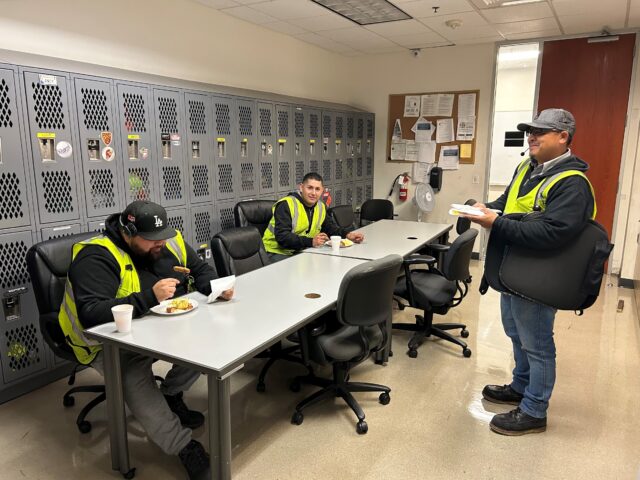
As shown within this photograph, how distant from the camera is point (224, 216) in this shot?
424 centimetres

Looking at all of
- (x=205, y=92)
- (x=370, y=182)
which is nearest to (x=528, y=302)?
(x=205, y=92)

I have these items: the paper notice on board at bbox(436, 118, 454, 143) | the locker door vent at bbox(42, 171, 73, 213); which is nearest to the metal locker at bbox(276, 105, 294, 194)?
the locker door vent at bbox(42, 171, 73, 213)

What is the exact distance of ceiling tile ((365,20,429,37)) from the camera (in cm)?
487

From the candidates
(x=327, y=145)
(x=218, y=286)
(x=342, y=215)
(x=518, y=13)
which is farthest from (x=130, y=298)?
(x=518, y=13)

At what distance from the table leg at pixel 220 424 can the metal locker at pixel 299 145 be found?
3555 mm

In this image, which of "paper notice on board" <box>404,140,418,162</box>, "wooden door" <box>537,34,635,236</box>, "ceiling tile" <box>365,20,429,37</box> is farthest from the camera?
"paper notice on board" <box>404,140,418,162</box>

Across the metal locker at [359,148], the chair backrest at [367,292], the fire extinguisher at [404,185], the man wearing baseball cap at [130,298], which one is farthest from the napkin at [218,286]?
the fire extinguisher at [404,185]

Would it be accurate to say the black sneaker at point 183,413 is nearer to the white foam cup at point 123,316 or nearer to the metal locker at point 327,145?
the white foam cup at point 123,316

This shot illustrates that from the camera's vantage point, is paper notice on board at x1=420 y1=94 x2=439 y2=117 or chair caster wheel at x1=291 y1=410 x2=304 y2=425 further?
paper notice on board at x1=420 y1=94 x2=439 y2=117

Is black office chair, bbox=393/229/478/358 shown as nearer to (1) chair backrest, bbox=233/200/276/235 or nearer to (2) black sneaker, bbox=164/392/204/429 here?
(1) chair backrest, bbox=233/200/276/235

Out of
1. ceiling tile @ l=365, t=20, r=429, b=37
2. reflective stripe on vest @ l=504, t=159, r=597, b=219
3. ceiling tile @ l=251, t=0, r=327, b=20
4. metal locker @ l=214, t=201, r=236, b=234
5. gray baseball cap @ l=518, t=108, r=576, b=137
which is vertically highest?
ceiling tile @ l=365, t=20, r=429, b=37

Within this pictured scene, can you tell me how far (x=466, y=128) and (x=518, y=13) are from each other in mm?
1783

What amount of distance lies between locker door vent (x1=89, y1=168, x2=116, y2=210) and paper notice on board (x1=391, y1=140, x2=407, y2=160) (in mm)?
4349

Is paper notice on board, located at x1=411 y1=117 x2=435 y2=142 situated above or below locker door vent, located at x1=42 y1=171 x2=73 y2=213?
above
